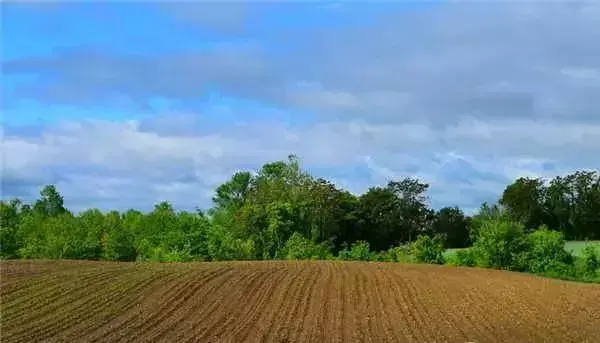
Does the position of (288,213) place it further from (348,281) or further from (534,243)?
(348,281)

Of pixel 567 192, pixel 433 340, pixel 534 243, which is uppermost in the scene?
pixel 567 192

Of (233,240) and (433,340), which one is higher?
(233,240)

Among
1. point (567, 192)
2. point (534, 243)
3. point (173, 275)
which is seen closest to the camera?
point (173, 275)

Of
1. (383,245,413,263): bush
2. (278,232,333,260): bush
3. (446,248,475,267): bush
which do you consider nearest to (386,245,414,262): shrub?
(383,245,413,263): bush

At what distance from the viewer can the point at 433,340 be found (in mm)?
23250

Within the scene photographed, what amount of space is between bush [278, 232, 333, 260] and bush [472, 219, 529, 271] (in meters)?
12.9

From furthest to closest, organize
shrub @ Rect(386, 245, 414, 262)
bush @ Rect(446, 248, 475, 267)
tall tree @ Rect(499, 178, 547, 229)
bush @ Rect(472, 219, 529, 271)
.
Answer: tall tree @ Rect(499, 178, 547, 229)
shrub @ Rect(386, 245, 414, 262)
bush @ Rect(446, 248, 475, 267)
bush @ Rect(472, 219, 529, 271)

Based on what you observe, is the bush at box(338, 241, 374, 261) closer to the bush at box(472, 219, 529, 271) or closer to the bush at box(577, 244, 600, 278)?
the bush at box(472, 219, 529, 271)

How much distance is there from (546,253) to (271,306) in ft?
108

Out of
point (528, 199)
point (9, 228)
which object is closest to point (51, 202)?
point (9, 228)

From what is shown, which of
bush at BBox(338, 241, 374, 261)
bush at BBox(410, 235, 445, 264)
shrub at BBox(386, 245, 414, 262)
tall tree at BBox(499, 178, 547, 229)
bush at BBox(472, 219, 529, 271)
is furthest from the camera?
tall tree at BBox(499, 178, 547, 229)

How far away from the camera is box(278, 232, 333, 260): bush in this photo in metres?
63.8

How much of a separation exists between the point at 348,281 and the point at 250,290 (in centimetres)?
695

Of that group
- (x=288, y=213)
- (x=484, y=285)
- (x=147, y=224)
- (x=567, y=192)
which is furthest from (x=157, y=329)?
(x=567, y=192)
